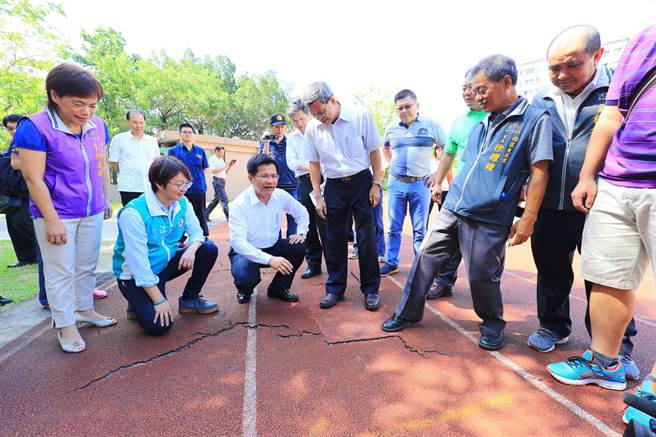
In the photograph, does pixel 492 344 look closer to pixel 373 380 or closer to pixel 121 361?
pixel 373 380

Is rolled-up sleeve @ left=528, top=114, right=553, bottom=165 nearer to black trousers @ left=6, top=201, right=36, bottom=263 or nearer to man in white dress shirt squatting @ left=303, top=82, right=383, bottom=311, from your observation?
man in white dress shirt squatting @ left=303, top=82, right=383, bottom=311

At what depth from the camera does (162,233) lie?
276cm

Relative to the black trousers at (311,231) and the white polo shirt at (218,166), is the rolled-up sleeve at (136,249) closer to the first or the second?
the black trousers at (311,231)

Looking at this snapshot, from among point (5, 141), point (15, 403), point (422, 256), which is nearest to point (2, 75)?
point (5, 141)

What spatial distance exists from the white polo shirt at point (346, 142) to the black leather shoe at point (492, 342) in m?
1.60

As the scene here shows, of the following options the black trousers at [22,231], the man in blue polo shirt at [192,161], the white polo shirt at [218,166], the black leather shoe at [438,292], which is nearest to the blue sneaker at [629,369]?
the black leather shoe at [438,292]

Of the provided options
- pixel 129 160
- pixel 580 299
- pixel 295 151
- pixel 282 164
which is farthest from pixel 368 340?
pixel 129 160

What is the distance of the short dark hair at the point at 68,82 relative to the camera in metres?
2.20

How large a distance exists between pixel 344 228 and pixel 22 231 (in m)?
4.05

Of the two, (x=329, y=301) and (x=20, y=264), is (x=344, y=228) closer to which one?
(x=329, y=301)

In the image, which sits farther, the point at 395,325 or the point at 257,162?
the point at 257,162

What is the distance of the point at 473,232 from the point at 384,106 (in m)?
29.6

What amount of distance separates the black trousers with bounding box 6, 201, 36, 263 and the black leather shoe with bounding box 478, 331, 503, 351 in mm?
4804

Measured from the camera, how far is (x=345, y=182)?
3.09m
